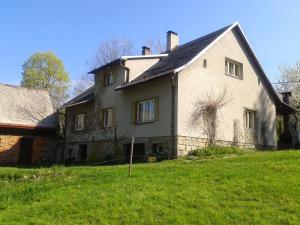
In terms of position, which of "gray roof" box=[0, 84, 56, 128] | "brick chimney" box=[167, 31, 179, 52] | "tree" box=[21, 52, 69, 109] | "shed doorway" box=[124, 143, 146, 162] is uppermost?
"tree" box=[21, 52, 69, 109]

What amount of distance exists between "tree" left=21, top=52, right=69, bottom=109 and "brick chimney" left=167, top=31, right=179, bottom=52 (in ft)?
81.2

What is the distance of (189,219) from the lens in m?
7.44

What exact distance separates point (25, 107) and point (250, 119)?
15409 millimetres

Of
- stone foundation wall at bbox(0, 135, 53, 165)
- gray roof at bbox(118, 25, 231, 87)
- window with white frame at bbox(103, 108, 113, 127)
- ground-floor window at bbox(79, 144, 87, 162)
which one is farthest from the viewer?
stone foundation wall at bbox(0, 135, 53, 165)

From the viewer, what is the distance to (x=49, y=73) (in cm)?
4666

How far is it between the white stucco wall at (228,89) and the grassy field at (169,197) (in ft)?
19.9

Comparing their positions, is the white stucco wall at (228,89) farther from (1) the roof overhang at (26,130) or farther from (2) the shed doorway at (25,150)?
(2) the shed doorway at (25,150)

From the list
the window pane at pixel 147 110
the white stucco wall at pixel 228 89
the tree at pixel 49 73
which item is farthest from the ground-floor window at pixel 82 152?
the tree at pixel 49 73

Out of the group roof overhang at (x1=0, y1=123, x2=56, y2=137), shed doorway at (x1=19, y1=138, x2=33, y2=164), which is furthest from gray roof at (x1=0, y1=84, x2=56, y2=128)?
shed doorway at (x1=19, y1=138, x2=33, y2=164)

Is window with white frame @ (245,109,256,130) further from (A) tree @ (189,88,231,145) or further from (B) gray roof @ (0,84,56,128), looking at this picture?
(B) gray roof @ (0,84,56,128)

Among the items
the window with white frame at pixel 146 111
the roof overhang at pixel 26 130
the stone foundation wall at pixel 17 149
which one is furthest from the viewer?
the roof overhang at pixel 26 130

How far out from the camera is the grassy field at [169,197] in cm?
763

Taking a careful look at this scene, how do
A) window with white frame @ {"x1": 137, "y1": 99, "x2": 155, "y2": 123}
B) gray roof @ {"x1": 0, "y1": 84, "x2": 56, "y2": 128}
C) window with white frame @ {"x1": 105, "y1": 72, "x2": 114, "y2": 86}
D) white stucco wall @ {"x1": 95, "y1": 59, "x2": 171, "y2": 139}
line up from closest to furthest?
1. white stucco wall @ {"x1": 95, "y1": 59, "x2": 171, "y2": 139}
2. window with white frame @ {"x1": 137, "y1": 99, "x2": 155, "y2": 123}
3. window with white frame @ {"x1": 105, "y1": 72, "x2": 114, "y2": 86}
4. gray roof @ {"x1": 0, "y1": 84, "x2": 56, "y2": 128}

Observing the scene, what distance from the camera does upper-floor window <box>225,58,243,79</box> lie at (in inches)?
817
